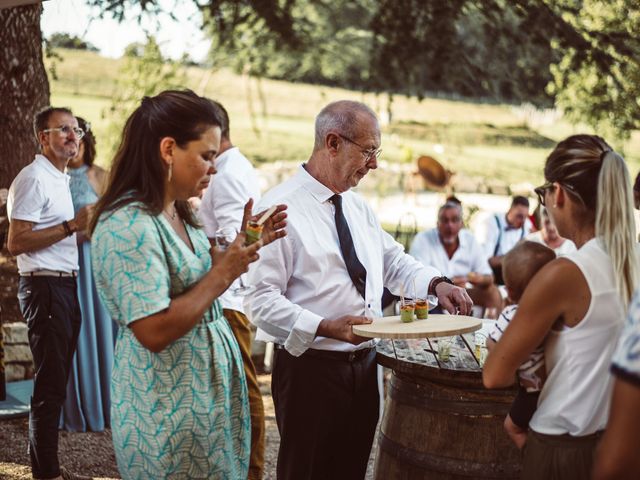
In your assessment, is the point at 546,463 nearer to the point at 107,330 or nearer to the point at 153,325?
the point at 153,325

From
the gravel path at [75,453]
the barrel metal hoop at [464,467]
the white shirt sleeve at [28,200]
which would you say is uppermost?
the white shirt sleeve at [28,200]

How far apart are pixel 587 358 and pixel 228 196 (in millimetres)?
2924

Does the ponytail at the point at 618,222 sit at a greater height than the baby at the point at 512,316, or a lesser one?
greater

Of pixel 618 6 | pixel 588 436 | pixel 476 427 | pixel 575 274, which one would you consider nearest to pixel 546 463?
pixel 588 436

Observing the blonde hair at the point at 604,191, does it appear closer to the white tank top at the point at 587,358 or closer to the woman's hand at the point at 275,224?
the white tank top at the point at 587,358

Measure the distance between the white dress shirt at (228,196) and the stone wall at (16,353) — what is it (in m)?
2.32

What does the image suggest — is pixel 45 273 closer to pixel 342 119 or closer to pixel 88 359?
pixel 88 359

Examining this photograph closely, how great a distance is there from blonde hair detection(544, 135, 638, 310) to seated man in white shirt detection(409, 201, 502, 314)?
195 inches

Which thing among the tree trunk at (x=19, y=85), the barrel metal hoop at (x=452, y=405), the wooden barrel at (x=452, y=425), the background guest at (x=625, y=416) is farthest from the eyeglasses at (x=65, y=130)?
the background guest at (x=625, y=416)

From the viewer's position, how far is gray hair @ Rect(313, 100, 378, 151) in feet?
10.9

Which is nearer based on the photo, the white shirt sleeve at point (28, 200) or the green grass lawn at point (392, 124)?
the white shirt sleeve at point (28, 200)

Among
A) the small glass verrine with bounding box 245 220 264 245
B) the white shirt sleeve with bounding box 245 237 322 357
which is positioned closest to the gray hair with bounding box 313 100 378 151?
the white shirt sleeve with bounding box 245 237 322 357

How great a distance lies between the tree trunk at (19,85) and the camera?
626 centimetres

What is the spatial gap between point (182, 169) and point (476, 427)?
1.62m
